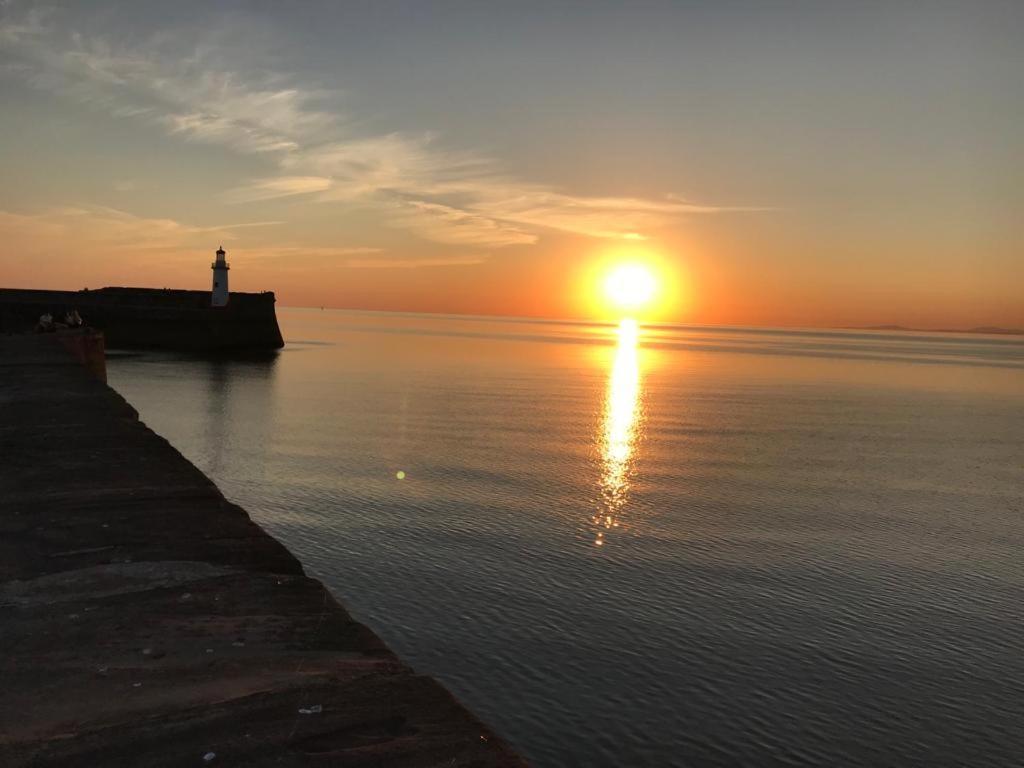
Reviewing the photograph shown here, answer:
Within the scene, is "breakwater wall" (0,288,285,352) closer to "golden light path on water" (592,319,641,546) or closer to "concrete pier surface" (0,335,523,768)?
"golden light path on water" (592,319,641,546)

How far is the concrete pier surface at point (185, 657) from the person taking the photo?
2.64m

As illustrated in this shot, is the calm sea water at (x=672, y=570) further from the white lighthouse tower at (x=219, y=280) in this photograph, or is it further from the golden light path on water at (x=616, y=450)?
the white lighthouse tower at (x=219, y=280)

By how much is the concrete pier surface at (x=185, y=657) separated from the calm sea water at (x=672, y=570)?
3474mm

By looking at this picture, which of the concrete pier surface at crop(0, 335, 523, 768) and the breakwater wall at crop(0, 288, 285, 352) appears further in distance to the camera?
the breakwater wall at crop(0, 288, 285, 352)

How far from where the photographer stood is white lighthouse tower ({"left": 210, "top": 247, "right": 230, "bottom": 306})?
58.5 m

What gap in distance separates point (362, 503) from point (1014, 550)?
1215 cm

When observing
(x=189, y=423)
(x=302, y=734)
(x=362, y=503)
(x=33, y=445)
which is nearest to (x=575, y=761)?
(x=302, y=734)

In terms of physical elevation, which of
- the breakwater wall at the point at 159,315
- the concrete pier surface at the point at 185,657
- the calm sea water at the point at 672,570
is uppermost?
the breakwater wall at the point at 159,315

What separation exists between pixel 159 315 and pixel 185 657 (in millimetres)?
61029

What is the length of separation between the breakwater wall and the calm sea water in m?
32.4

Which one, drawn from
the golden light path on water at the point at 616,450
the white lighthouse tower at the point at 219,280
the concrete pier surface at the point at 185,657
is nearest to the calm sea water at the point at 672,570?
the golden light path on water at the point at 616,450

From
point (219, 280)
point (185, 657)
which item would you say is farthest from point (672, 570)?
point (219, 280)

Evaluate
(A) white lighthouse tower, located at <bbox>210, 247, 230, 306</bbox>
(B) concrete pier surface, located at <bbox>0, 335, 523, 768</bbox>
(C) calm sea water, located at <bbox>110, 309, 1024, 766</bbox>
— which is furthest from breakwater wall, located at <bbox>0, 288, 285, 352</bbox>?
(B) concrete pier surface, located at <bbox>0, 335, 523, 768</bbox>

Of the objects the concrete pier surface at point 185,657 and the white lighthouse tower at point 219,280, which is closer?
the concrete pier surface at point 185,657
